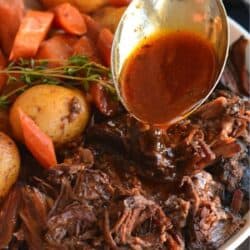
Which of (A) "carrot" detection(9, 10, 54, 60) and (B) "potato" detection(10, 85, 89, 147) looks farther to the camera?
(A) "carrot" detection(9, 10, 54, 60)

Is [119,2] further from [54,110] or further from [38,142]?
[38,142]

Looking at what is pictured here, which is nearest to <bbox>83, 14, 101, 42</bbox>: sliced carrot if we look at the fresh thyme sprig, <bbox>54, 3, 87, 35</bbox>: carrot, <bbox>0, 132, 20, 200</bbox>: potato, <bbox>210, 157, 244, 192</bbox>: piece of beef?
<bbox>54, 3, 87, 35</bbox>: carrot

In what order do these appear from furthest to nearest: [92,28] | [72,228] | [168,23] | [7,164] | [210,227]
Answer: [92,28]
[168,23]
[7,164]
[210,227]
[72,228]

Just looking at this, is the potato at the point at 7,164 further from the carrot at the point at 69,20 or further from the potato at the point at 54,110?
the carrot at the point at 69,20

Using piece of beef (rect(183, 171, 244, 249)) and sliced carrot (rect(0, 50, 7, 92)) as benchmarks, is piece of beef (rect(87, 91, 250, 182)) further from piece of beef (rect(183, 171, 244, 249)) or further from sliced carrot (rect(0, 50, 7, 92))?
sliced carrot (rect(0, 50, 7, 92))

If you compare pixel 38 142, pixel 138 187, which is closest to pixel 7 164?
pixel 38 142
